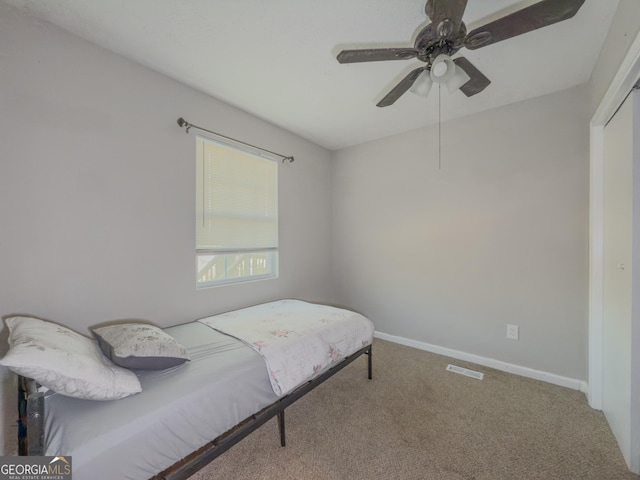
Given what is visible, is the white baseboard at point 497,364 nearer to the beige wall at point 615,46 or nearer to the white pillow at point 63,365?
the beige wall at point 615,46

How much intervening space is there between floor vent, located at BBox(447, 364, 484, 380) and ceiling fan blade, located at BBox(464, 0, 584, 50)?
98.5 inches

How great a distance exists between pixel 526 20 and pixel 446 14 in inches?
13.2

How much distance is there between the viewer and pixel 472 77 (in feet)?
5.14

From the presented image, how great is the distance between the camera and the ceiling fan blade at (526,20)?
1040 mm

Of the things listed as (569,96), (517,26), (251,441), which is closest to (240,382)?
(251,441)

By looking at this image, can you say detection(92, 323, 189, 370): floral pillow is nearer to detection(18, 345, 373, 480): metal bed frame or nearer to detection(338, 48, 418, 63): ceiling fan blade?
detection(18, 345, 373, 480): metal bed frame

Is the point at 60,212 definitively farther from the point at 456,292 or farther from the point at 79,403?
the point at 456,292

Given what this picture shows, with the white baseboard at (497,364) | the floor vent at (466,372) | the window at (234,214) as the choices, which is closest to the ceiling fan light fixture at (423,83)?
the window at (234,214)

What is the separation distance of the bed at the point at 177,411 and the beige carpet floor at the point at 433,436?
21cm

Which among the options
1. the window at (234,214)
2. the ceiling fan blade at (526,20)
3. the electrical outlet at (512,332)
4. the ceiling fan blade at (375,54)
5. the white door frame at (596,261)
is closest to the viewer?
the ceiling fan blade at (526,20)

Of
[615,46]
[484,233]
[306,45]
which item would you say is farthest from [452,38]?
[484,233]

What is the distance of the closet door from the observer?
142cm

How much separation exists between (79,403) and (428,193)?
3.07m

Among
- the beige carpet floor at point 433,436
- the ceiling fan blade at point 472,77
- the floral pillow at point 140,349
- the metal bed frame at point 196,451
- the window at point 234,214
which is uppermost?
the ceiling fan blade at point 472,77
